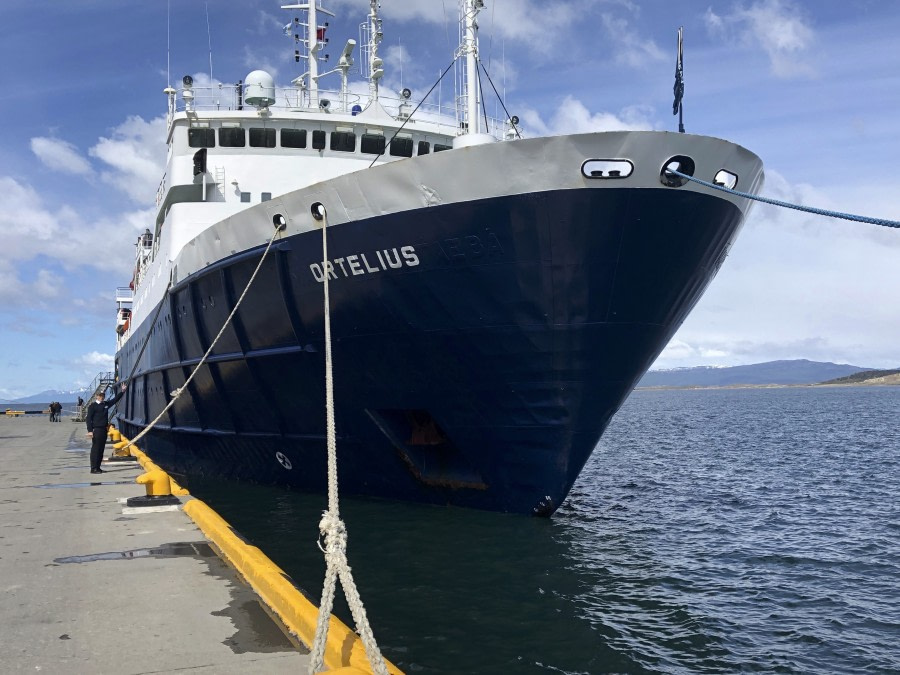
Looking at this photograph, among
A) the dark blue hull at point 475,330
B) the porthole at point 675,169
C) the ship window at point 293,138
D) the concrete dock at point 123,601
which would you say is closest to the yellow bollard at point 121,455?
the dark blue hull at point 475,330

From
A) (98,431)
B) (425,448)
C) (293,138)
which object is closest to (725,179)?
(425,448)

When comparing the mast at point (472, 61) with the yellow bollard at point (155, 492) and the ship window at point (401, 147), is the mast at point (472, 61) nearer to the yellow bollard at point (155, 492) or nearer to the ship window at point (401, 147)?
the ship window at point (401, 147)

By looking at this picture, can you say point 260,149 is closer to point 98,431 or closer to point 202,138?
point 202,138

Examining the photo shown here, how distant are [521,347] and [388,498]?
340 cm

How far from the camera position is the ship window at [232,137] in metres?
15.3

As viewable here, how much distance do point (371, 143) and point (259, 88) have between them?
2437 millimetres

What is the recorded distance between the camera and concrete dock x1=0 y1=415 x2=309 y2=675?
166 inches

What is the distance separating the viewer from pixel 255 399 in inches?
476

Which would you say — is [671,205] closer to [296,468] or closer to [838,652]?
[838,652]

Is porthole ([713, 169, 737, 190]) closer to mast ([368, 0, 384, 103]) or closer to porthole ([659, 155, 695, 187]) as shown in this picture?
porthole ([659, 155, 695, 187])

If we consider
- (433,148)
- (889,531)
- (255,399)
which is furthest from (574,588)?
(433,148)

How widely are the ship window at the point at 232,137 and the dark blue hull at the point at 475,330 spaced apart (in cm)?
A: 441

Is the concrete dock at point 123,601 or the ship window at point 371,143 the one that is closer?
the concrete dock at point 123,601

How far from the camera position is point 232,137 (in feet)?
50.2
